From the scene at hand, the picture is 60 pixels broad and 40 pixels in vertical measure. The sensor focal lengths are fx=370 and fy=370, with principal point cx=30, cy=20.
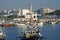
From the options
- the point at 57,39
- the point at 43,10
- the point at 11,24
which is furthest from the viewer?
the point at 43,10

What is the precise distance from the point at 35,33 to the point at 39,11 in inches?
2720

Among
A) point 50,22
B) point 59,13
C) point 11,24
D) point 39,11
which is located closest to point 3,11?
point 39,11

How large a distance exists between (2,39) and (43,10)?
221 feet

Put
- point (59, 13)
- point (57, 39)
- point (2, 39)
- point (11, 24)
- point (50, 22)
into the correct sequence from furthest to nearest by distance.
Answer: point (59, 13) < point (50, 22) < point (11, 24) < point (57, 39) < point (2, 39)

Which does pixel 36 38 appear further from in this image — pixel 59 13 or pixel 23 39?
pixel 59 13

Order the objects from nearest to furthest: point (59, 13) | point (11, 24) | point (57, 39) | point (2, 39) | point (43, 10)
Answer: point (2, 39), point (57, 39), point (11, 24), point (59, 13), point (43, 10)

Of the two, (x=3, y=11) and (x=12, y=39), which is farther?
(x=3, y=11)

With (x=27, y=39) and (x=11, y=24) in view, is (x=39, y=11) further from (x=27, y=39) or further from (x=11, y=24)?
(x=27, y=39)

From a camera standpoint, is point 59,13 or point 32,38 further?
point 59,13

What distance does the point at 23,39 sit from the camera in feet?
78.8

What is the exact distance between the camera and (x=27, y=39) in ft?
77.4

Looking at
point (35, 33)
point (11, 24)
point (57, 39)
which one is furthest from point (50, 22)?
point (35, 33)

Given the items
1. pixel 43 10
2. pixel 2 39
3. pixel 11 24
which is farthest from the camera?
pixel 43 10

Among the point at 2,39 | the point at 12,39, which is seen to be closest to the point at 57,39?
the point at 12,39
